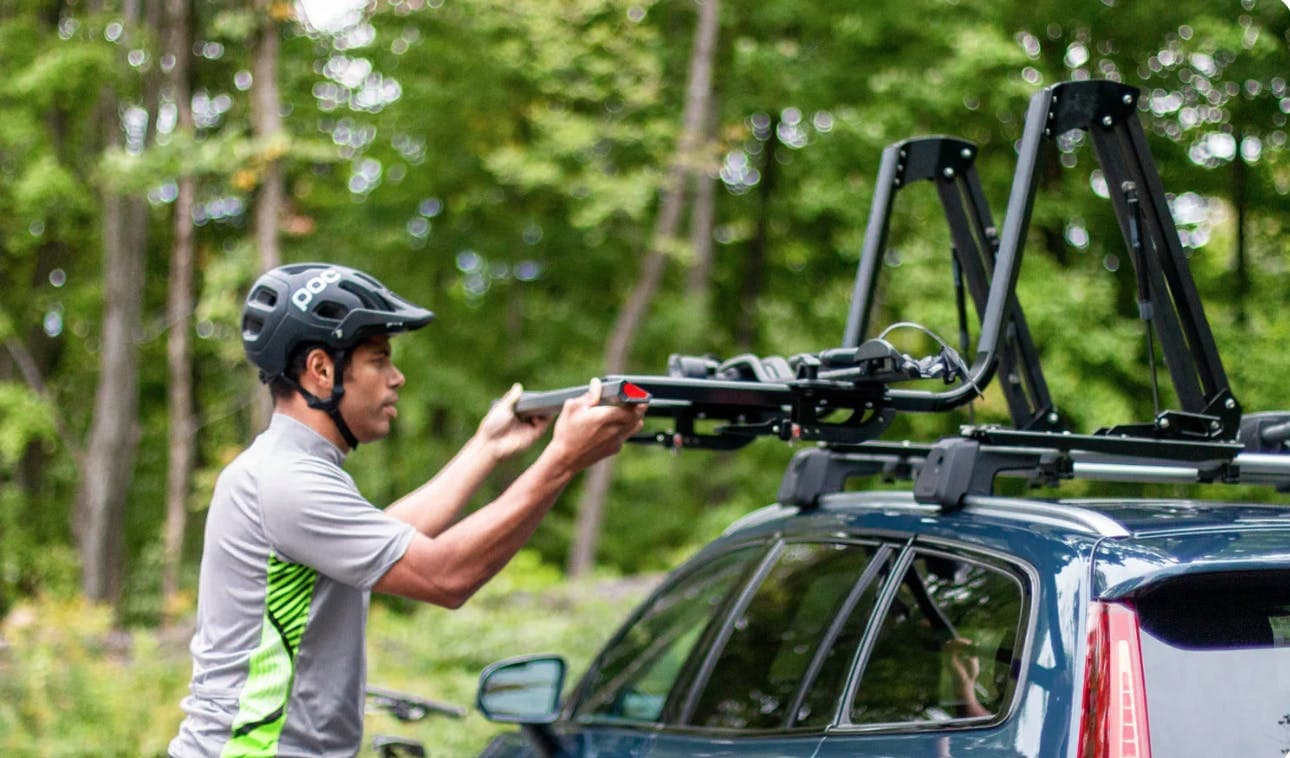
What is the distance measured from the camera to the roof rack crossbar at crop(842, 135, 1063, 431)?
417cm

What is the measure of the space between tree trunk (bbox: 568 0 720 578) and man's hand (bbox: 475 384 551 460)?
1551 centimetres

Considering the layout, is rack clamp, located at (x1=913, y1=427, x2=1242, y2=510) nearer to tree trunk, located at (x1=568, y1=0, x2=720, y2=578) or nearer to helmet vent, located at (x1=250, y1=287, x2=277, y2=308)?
helmet vent, located at (x1=250, y1=287, x2=277, y2=308)

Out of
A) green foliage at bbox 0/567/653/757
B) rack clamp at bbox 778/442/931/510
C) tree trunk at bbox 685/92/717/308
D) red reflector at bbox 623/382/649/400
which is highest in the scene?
tree trunk at bbox 685/92/717/308

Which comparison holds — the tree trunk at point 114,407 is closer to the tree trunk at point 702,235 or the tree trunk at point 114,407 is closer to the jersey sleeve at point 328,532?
the tree trunk at point 702,235

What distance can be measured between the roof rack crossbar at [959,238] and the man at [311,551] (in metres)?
1.35

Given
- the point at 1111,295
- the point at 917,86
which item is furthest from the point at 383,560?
the point at 917,86

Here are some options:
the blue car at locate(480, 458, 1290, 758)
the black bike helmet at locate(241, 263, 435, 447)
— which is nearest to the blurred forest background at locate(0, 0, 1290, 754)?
the blue car at locate(480, 458, 1290, 758)

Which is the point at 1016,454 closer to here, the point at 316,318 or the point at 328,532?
the point at 328,532

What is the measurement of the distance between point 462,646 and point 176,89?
1405 centimetres

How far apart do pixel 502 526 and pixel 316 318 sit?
693mm

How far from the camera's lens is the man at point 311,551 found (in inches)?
120

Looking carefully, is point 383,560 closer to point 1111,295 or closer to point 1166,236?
point 1166,236

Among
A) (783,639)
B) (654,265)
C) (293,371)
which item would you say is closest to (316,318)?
(293,371)

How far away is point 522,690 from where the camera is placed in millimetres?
4238
